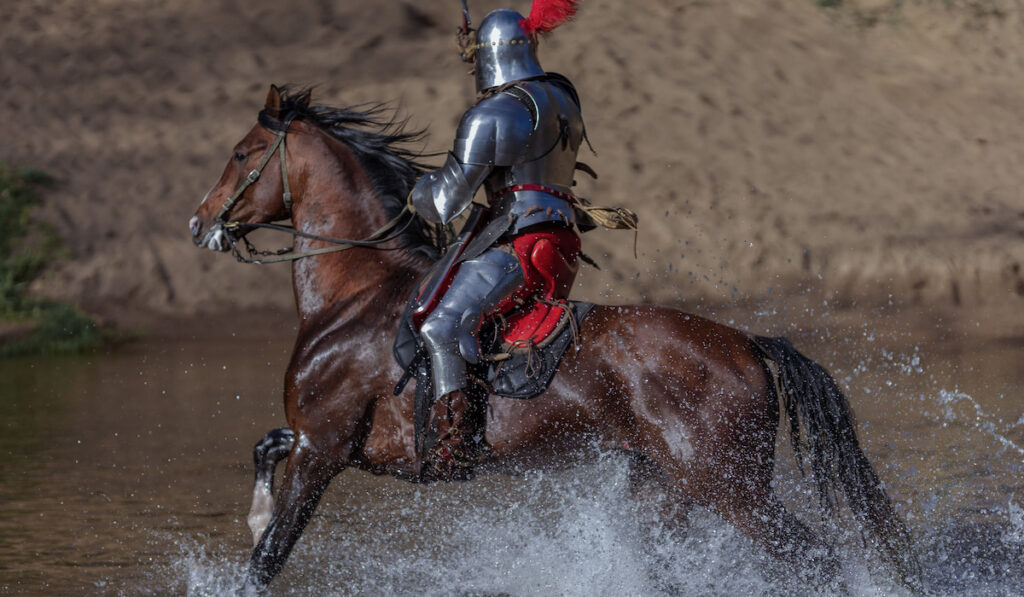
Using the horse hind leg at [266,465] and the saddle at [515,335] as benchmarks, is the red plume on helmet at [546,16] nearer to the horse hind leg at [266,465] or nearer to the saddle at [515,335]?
the saddle at [515,335]

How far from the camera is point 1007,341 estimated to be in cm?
1220

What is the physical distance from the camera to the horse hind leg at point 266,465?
14.3 ft

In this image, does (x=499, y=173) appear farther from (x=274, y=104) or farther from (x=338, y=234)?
(x=274, y=104)

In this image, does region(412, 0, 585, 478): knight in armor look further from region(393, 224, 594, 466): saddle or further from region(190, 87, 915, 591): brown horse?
region(190, 87, 915, 591): brown horse

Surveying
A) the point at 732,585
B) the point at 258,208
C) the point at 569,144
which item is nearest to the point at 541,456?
the point at 732,585

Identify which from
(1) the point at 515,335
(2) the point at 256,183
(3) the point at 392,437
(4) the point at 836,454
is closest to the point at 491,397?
(1) the point at 515,335

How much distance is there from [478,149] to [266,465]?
60.9 inches

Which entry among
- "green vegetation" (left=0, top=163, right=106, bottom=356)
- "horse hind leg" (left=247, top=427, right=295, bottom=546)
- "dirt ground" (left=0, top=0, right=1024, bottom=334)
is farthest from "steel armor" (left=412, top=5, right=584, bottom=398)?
"green vegetation" (left=0, top=163, right=106, bottom=356)

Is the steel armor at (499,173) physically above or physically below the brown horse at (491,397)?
above

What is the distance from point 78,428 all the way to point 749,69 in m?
13.0

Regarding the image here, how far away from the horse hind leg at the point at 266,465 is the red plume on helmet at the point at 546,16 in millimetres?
1784

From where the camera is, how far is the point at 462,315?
3.81 meters

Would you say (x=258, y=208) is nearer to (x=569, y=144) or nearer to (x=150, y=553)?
(x=569, y=144)

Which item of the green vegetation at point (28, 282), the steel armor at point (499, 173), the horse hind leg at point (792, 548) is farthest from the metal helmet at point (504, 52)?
the green vegetation at point (28, 282)
